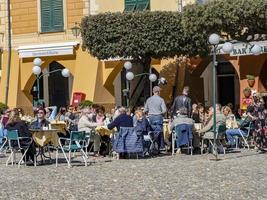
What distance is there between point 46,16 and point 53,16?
47 centimetres

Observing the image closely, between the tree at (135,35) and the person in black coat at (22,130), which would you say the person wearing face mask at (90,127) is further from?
the tree at (135,35)

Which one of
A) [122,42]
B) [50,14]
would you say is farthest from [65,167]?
[50,14]

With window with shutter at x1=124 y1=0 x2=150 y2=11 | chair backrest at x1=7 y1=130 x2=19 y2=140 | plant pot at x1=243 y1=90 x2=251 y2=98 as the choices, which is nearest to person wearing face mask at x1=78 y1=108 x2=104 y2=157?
chair backrest at x1=7 y1=130 x2=19 y2=140

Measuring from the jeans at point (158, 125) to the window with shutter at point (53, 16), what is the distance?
1334cm

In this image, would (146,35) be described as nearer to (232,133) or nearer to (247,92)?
(247,92)

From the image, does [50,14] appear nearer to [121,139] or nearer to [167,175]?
[121,139]

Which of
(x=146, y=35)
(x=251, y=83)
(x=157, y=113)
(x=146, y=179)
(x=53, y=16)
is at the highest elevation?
(x=53, y=16)

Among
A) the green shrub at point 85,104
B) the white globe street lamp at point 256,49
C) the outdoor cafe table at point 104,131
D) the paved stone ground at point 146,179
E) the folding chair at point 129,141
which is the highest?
the white globe street lamp at point 256,49

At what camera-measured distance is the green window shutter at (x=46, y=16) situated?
102ft

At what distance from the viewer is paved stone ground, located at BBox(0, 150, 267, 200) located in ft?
36.4

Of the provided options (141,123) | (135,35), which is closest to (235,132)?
(141,123)

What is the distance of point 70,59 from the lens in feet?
100

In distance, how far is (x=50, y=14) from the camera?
30.9 m

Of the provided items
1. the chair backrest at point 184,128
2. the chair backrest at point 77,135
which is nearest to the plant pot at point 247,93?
the chair backrest at point 184,128
